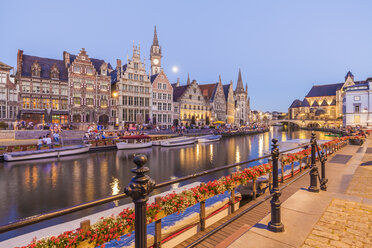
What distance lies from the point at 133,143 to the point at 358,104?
68.8 m

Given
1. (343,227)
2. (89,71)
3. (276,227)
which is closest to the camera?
(276,227)

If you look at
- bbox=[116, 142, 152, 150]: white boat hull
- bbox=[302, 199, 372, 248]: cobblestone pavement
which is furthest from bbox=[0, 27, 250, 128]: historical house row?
bbox=[302, 199, 372, 248]: cobblestone pavement

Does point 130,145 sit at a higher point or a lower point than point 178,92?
lower

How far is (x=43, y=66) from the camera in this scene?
1662 inches

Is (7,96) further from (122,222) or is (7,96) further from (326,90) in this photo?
(326,90)

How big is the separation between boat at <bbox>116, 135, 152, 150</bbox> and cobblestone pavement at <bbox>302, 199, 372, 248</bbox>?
2559 cm

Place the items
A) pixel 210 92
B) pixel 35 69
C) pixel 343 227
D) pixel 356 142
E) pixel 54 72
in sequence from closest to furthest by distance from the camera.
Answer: pixel 343 227 → pixel 356 142 → pixel 35 69 → pixel 54 72 → pixel 210 92

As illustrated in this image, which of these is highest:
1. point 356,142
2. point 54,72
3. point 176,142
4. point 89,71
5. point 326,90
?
point 326,90

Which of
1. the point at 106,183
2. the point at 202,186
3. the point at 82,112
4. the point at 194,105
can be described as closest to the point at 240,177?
the point at 202,186

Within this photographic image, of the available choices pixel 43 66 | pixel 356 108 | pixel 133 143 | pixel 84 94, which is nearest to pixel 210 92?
pixel 84 94

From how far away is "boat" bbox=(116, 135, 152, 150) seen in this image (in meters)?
27.9

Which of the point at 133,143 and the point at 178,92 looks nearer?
the point at 133,143

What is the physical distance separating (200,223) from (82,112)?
146ft

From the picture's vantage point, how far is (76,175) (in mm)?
15742
